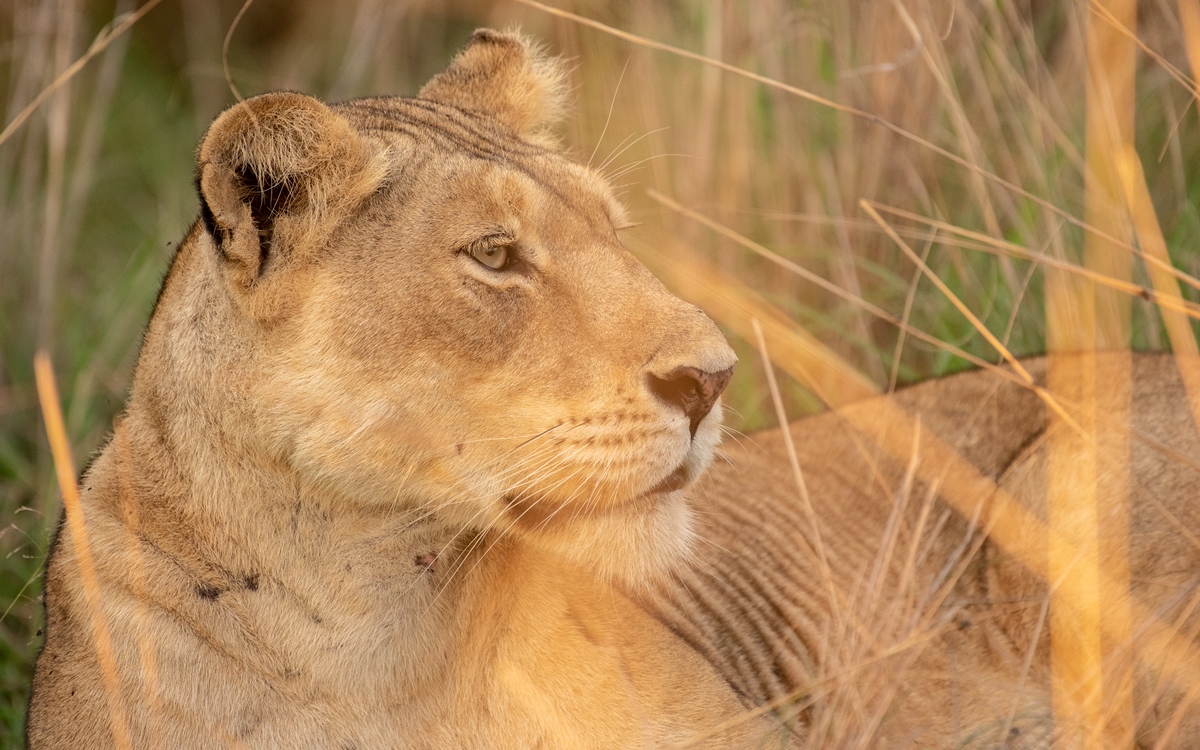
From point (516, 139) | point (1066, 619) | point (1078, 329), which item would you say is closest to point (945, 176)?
point (1078, 329)

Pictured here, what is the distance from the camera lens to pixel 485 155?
9.62 ft

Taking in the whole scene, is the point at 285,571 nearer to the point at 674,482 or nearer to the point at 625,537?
the point at 625,537

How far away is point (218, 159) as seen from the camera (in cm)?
259

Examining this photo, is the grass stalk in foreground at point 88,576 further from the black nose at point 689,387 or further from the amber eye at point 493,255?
the black nose at point 689,387

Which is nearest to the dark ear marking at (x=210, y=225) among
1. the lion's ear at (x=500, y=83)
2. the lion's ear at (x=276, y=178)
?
the lion's ear at (x=276, y=178)

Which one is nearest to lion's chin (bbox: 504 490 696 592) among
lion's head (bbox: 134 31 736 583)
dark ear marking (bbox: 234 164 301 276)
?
lion's head (bbox: 134 31 736 583)

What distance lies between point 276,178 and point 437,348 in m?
0.48

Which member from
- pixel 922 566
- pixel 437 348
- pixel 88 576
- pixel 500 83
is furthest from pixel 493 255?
pixel 922 566

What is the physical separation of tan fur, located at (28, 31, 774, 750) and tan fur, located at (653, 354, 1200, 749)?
0.58 meters

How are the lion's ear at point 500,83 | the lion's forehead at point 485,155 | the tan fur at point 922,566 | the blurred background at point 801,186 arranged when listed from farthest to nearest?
the blurred background at point 801,186, the lion's ear at point 500,83, the tan fur at point 922,566, the lion's forehead at point 485,155

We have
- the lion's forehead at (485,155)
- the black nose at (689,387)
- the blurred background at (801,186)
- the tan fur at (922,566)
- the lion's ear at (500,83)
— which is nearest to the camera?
the black nose at (689,387)

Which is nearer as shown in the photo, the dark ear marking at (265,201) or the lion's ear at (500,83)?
the dark ear marking at (265,201)

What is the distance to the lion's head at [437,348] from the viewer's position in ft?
8.52

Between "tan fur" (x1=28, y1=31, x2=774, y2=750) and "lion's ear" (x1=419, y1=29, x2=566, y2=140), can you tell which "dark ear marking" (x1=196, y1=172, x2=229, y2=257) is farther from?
"lion's ear" (x1=419, y1=29, x2=566, y2=140)
